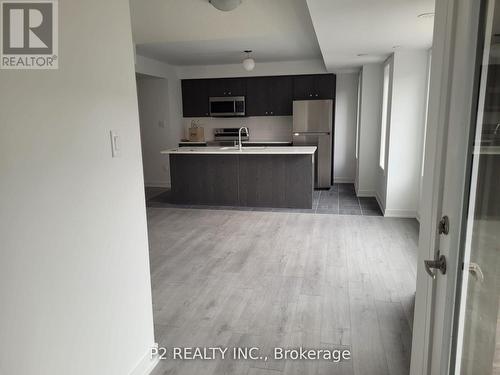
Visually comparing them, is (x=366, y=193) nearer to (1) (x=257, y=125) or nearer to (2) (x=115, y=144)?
(1) (x=257, y=125)

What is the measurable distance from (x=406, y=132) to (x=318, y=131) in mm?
2268

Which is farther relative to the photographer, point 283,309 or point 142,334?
point 283,309

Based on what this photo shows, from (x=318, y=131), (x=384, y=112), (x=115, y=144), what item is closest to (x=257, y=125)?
(x=318, y=131)

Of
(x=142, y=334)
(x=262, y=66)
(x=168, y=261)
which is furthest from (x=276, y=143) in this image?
(x=142, y=334)

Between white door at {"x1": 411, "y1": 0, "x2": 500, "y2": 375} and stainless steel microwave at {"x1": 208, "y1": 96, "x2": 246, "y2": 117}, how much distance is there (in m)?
6.21

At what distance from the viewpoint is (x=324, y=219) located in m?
5.00

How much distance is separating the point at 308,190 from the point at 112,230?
414 centimetres

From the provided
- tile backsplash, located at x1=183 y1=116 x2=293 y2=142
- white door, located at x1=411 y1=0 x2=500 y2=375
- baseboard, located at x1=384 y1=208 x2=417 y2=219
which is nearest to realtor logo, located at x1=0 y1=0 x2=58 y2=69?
white door, located at x1=411 y1=0 x2=500 y2=375

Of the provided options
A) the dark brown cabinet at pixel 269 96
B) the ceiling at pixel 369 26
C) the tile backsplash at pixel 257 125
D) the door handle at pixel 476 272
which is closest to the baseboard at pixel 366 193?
the tile backsplash at pixel 257 125

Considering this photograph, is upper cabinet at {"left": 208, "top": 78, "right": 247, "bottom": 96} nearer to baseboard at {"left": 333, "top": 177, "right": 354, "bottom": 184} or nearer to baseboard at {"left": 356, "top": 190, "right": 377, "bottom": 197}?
baseboard at {"left": 333, "top": 177, "right": 354, "bottom": 184}

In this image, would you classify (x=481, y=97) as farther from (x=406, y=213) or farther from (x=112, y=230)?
(x=406, y=213)

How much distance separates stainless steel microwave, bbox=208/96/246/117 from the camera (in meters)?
7.43

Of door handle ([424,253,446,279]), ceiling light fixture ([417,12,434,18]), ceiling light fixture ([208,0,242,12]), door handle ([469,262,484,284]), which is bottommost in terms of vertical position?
door handle ([424,253,446,279])

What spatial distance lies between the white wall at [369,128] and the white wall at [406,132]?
3.94ft
